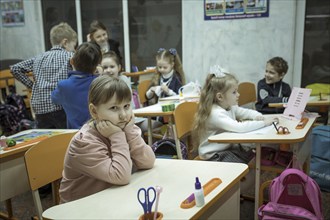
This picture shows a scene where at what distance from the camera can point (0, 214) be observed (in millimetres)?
2689

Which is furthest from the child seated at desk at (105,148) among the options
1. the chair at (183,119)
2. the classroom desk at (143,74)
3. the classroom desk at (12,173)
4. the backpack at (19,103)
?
the backpack at (19,103)

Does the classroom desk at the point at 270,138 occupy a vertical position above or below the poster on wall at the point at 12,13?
below

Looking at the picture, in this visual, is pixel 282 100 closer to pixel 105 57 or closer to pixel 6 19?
pixel 105 57

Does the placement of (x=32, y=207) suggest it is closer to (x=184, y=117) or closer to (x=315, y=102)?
(x=184, y=117)

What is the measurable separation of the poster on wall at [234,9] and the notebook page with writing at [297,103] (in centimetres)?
184

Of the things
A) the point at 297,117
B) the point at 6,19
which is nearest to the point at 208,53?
the point at 297,117

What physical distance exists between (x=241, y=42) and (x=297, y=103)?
1.94 metres

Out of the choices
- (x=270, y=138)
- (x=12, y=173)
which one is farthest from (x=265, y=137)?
(x=12, y=173)

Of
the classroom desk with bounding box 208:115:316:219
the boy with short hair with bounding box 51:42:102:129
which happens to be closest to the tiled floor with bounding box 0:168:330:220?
the classroom desk with bounding box 208:115:316:219

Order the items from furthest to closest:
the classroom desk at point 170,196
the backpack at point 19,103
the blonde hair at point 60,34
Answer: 1. the backpack at point 19,103
2. the blonde hair at point 60,34
3. the classroom desk at point 170,196

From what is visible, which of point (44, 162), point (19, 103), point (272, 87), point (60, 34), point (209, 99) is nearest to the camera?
point (44, 162)

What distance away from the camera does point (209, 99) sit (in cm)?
248

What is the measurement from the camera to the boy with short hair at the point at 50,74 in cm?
294

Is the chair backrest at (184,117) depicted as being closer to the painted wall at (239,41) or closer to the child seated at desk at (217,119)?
the child seated at desk at (217,119)
